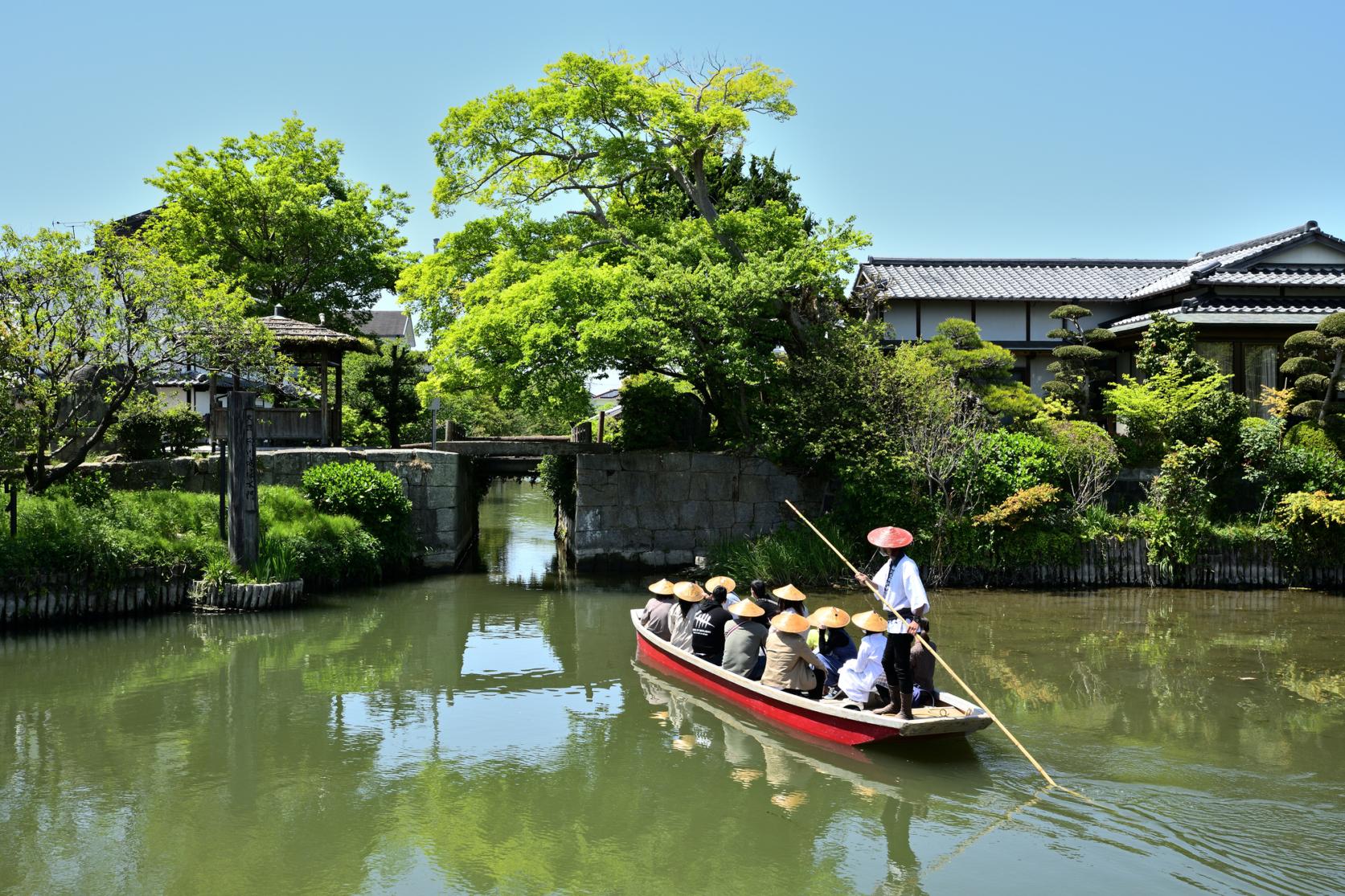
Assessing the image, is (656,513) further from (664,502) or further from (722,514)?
(722,514)

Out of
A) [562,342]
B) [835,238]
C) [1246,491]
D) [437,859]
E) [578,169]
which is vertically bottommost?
[437,859]

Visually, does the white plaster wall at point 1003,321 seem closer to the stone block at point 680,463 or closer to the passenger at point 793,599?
the stone block at point 680,463

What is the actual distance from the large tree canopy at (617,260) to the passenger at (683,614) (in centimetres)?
728

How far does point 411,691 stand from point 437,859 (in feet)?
16.9

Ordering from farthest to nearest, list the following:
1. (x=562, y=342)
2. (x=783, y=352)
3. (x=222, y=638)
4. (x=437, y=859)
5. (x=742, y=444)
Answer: (x=783, y=352), (x=742, y=444), (x=562, y=342), (x=222, y=638), (x=437, y=859)

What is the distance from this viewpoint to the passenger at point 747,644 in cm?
1136

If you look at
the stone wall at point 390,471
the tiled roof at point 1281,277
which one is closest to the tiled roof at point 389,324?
the stone wall at point 390,471

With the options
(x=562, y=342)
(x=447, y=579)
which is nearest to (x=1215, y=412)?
(x=562, y=342)

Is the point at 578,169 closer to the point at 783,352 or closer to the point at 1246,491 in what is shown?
the point at 783,352

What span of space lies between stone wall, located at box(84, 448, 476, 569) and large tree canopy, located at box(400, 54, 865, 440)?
1.82m

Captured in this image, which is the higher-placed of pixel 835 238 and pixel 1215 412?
pixel 835 238

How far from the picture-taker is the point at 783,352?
2436 cm

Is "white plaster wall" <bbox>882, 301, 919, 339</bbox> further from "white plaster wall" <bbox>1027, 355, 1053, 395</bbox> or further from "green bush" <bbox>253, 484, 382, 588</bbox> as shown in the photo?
"green bush" <bbox>253, 484, 382, 588</bbox>

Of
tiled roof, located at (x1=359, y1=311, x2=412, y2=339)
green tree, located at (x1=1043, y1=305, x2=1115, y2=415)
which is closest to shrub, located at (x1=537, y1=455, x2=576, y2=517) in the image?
green tree, located at (x1=1043, y1=305, x2=1115, y2=415)
